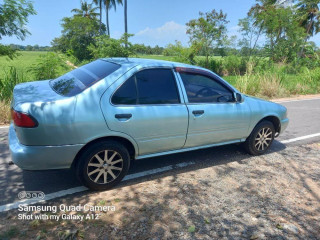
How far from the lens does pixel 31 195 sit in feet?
10.2

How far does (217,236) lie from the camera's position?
2582mm

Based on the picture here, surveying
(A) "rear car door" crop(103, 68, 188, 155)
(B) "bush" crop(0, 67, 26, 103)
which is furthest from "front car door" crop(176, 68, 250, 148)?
(B) "bush" crop(0, 67, 26, 103)

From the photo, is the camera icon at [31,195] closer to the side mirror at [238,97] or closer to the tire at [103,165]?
the tire at [103,165]

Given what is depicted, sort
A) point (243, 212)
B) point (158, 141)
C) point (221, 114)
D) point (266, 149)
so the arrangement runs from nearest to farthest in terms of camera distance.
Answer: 1. point (243, 212)
2. point (158, 141)
3. point (221, 114)
4. point (266, 149)

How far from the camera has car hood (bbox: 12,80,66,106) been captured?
2.89 meters

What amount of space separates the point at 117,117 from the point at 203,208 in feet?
5.10

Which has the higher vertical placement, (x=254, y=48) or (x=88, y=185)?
(x=254, y=48)

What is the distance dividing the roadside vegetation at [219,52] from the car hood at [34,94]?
10.4 ft

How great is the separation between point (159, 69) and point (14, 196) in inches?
99.7

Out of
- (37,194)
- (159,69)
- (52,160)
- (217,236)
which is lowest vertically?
(217,236)

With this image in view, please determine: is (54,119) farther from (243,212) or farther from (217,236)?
(243,212)

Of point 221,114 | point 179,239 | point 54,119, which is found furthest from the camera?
point 221,114

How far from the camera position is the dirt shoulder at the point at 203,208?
257 cm

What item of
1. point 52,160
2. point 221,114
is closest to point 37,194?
point 52,160
